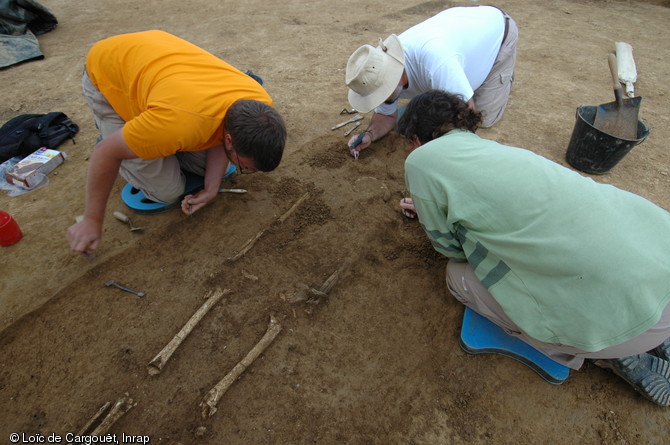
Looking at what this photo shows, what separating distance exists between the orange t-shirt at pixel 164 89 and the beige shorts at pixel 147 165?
6.9 inches

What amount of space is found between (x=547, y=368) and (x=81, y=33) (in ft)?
28.6

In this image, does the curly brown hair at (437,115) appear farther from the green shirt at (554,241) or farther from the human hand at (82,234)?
the human hand at (82,234)

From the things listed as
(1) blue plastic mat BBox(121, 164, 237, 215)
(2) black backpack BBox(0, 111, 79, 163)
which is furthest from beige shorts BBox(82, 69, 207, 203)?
(2) black backpack BBox(0, 111, 79, 163)

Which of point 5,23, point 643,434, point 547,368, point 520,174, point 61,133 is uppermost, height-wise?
point 520,174

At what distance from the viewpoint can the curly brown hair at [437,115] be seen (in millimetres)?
2219

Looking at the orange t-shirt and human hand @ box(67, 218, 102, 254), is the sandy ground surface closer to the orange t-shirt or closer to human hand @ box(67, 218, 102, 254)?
human hand @ box(67, 218, 102, 254)

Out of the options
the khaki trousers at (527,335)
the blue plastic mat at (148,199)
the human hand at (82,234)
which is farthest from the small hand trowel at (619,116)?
the human hand at (82,234)

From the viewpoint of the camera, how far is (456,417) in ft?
7.29

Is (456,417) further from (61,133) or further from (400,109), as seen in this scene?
(61,133)

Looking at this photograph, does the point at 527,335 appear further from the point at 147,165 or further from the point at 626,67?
the point at 626,67

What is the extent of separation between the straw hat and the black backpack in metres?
3.29

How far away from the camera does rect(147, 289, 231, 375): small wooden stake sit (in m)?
2.29

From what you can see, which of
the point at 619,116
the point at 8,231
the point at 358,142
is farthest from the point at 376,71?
the point at 8,231

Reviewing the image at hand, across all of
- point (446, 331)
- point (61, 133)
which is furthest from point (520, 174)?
point (61, 133)
